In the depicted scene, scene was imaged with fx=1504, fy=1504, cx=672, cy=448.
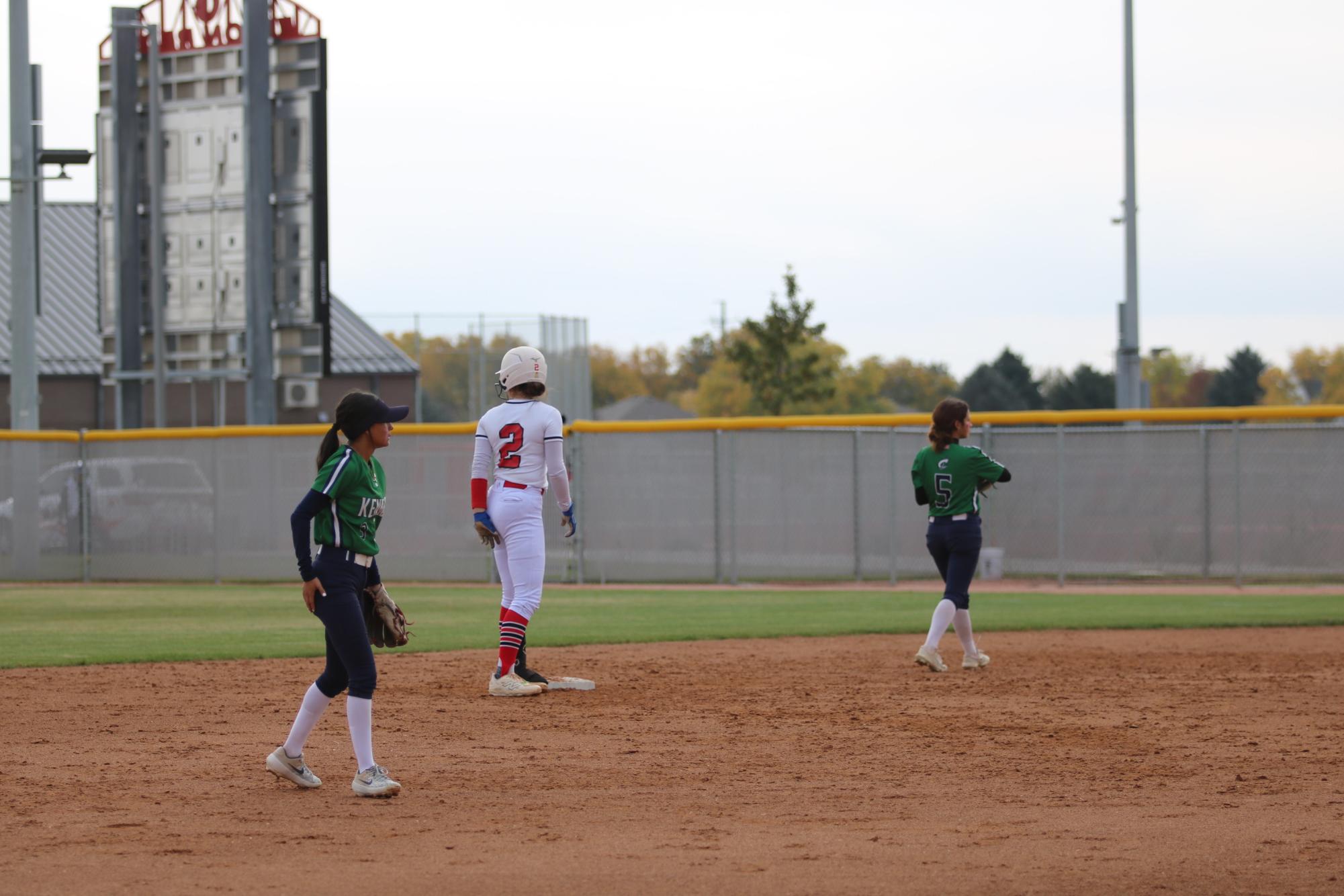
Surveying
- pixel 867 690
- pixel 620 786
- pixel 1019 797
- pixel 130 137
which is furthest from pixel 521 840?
pixel 130 137

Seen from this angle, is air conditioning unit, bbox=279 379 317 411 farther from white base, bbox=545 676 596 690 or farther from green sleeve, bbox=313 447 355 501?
green sleeve, bbox=313 447 355 501

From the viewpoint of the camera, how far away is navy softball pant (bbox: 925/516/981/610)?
1034 cm

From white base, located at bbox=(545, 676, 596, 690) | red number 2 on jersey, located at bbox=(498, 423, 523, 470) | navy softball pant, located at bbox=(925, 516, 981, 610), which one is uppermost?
red number 2 on jersey, located at bbox=(498, 423, 523, 470)

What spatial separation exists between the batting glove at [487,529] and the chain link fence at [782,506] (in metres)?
11.1

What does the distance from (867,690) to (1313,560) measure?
476 inches

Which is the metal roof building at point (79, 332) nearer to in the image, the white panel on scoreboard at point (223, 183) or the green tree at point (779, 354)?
the green tree at point (779, 354)

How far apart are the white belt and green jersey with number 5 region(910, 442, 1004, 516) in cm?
499

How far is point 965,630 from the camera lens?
10461mm

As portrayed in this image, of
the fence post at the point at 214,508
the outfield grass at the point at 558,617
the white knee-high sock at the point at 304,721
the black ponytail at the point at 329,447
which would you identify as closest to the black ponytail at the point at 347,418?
the black ponytail at the point at 329,447

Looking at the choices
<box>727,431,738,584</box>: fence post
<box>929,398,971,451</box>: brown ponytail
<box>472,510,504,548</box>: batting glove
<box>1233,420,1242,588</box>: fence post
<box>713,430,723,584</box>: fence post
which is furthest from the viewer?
<box>713,430,723,584</box>: fence post

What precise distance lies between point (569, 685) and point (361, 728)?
3.44 m

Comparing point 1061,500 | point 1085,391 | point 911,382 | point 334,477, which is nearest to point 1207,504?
point 1061,500

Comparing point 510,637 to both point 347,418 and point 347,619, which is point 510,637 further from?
point 347,418

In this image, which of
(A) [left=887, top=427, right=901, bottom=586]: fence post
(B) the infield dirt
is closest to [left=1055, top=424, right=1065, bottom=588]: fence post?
(A) [left=887, top=427, right=901, bottom=586]: fence post
